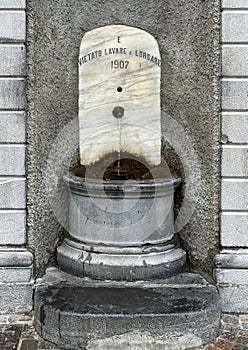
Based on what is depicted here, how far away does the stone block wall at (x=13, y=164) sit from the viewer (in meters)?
5.39

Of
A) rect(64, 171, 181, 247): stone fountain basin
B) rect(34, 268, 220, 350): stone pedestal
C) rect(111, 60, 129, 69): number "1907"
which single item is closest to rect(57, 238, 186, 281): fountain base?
rect(64, 171, 181, 247): stone fountain basin

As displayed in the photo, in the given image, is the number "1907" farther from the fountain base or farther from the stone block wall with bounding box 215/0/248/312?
the fountain base

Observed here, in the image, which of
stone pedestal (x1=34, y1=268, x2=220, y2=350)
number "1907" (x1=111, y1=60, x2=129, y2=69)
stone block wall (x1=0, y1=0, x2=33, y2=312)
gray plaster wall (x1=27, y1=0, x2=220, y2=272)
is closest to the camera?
stone pedestal (x1=34, y1=268, x2=220, y2=350)

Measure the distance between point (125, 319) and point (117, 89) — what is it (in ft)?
7.41

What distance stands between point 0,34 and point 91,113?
1.12m

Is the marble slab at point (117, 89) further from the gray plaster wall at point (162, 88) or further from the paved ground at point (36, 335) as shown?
the paved ground at point (36, 335)

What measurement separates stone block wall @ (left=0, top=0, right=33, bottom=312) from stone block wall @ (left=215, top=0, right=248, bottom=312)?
1784mm

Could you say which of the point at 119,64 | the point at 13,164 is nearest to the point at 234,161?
the point at 119,64

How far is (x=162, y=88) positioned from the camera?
5.96m

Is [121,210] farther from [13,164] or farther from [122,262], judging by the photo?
[13,164]

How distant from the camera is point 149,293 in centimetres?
512

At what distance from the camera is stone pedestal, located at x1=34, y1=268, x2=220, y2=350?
15.5 feet

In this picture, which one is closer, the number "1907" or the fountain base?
the fountain base

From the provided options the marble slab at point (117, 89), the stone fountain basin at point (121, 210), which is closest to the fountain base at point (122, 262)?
the stone fountain basin at point (121, 210)
